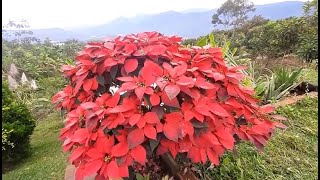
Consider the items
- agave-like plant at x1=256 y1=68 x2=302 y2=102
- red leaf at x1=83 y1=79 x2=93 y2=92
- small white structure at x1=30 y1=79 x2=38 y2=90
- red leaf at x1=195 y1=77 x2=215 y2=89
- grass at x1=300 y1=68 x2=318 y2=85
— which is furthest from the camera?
small white structure at x1=30 y1=79 x2=38 y2=90

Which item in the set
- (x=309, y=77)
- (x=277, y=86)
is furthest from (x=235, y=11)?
(x=277, y=86)

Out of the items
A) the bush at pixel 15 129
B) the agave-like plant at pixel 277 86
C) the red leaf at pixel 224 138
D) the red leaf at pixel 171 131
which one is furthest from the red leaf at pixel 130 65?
the bush at pixel 15 129

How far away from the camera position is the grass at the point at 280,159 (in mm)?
1634

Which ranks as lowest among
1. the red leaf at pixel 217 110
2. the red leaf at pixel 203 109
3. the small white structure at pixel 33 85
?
the small white structure at pixel 33 85

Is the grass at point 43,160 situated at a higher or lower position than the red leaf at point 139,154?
lower

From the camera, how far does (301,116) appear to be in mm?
2465

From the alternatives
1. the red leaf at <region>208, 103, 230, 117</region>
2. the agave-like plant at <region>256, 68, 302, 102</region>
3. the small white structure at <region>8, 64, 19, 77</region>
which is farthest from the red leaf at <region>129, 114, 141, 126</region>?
the small white structure at <region>8, 64, 19, 77</region>

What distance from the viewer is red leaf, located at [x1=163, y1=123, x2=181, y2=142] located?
0.93 m

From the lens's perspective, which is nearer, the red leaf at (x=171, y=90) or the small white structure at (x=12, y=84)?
the red leaf at (x=171, y=90)

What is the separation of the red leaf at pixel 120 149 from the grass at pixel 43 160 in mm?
1481

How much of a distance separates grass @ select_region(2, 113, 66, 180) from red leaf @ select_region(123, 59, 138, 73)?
4.89 ft

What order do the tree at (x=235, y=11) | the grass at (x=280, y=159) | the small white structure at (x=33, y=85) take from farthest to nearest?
the tree at (x=235, y=11)
the small white structure at (x=33, y=85)
the grass at (x=280, y=159)

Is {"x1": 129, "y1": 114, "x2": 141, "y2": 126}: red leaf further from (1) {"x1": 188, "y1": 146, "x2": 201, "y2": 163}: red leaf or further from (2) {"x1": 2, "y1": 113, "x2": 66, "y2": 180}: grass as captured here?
(2) {"x1": 2, "y1": 113, "x2": 66, "y2": 180}: grass

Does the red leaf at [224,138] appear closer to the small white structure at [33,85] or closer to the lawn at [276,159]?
the lawn at [276,159]
